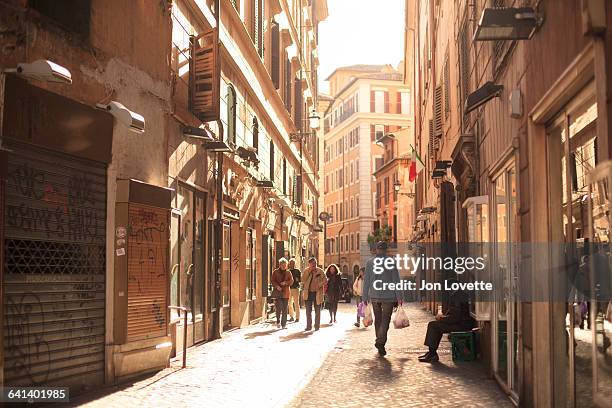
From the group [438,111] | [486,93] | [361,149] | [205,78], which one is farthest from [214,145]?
[361,149]

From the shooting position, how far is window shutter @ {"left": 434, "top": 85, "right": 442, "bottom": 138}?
20828 millimetres

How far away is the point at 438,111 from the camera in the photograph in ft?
69.5

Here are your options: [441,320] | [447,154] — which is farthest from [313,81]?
[441,320]

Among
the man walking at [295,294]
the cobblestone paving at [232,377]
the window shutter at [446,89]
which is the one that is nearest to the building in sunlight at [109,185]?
the cobblestone paving at [232,377]

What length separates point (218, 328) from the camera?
621 inches

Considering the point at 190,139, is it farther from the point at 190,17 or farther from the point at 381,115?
the point at 381,115

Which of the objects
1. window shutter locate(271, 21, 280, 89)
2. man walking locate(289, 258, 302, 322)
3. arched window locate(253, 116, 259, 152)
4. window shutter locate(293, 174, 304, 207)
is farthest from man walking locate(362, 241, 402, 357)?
window shutter locate(293, 174, 304, 207)

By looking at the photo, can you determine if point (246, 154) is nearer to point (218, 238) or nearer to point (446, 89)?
point (218, 238)

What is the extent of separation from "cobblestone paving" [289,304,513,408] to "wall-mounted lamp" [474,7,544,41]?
12.2 ft

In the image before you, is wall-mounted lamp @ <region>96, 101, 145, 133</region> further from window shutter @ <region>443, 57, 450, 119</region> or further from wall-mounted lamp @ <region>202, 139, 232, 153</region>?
window shutter @ <region>443, 57, 450, 119</region>

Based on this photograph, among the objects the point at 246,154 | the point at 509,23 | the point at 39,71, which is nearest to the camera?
the point at 509,23

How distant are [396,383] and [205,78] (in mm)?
6669

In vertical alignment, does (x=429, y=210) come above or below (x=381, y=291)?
above

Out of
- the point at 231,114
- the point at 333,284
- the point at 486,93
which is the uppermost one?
the point at 231,114
